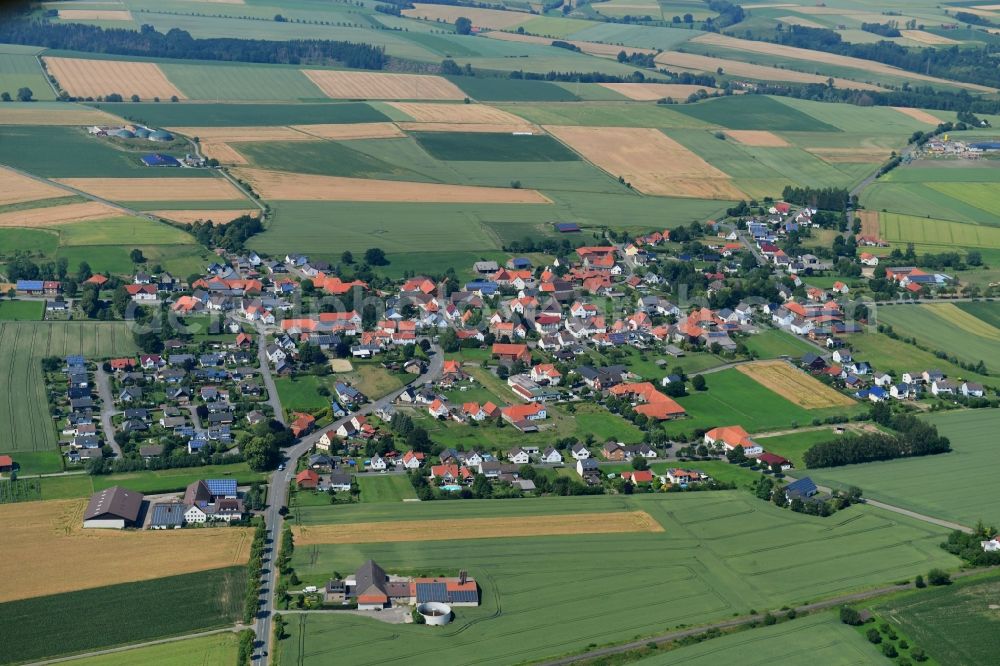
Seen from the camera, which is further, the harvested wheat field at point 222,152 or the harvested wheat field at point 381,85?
the harvested wheat field at point 381,85

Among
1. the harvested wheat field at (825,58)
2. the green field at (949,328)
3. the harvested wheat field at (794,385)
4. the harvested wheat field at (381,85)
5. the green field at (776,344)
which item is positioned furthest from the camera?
the harvested wheat field at (825,58)

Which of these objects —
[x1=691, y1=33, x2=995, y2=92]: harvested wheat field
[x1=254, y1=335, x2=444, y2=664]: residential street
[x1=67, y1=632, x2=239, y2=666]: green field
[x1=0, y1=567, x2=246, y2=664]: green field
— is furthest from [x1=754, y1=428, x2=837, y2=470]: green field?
[x1=691, y1=33, x2=995, y2=92]: harvested wheat field

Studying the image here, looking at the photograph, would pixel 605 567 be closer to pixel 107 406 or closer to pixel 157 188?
pixel 107 406

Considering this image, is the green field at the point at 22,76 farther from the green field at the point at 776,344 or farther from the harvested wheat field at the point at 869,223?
the green field at the point at 776,344

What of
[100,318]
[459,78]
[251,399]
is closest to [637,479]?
[251,399]

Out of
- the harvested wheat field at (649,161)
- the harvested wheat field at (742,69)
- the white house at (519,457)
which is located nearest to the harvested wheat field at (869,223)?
the harvested wheat field at (649,161)

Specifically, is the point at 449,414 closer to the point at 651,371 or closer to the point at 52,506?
Result: the point at 651,371

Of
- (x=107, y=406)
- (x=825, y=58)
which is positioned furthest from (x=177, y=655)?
(x=825, y=58)
